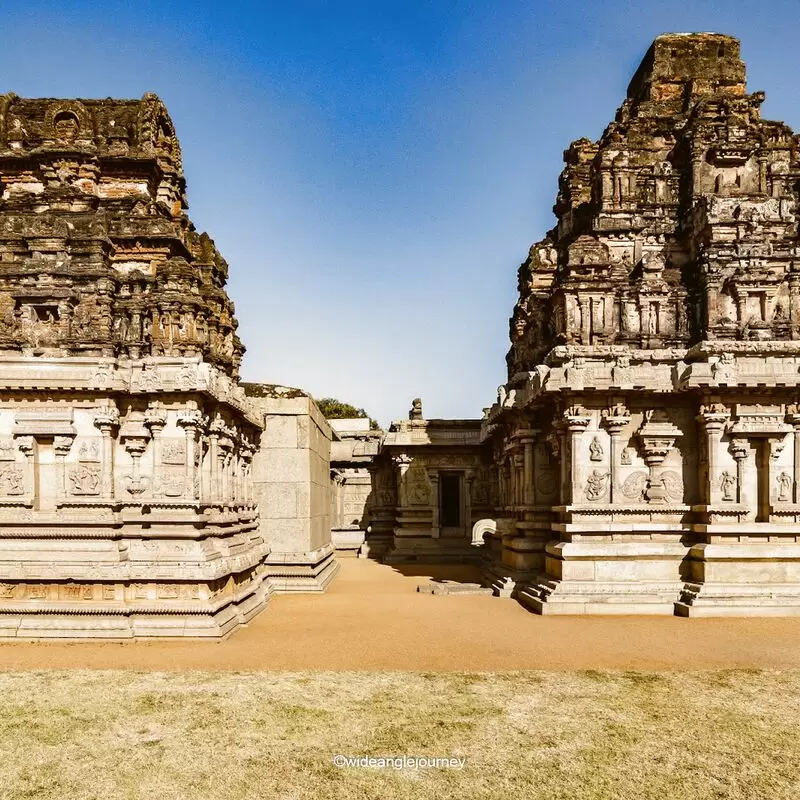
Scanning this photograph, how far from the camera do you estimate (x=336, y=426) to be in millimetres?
36656

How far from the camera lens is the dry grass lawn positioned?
20.8 feet

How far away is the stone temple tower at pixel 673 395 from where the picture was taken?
1491 cm

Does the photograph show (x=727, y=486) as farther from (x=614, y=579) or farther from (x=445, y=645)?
(x=445, y=645)

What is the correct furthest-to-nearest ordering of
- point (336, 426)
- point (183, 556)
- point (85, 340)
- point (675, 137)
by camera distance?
1. point (336, 426)
2. point (675, 137)
3. point (85, 340)
4. point (183, 556)

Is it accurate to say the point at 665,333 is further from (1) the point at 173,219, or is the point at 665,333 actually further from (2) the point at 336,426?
(2) the point at 336,426

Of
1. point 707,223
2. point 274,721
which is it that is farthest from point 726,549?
point 274,721

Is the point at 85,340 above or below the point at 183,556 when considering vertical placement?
above

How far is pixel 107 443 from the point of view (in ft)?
42.2

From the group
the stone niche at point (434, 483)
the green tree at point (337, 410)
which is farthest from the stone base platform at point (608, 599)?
the green tree at point (337, 410)

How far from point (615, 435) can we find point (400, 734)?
9.85 meters

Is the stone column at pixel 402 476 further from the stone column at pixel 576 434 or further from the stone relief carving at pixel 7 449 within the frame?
the stone relief carving at pixel 7 449

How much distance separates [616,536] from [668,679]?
5827 mm

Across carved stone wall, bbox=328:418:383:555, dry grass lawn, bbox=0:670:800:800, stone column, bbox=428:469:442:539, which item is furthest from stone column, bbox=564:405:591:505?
carved stone wall, bbox=328:418:383:555

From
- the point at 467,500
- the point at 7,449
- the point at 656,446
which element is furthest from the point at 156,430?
the point at 467,500
